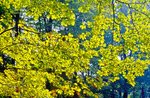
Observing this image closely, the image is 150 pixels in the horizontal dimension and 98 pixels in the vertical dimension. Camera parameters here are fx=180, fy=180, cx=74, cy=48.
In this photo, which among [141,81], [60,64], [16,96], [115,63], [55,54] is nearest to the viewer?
[55,54]

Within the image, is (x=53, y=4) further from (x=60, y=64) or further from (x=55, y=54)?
(x=60, y=64)

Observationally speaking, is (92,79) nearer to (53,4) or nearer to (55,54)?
(55,54)

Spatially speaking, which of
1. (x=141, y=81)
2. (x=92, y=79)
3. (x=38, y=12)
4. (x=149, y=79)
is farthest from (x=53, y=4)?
(x=149, y=79)

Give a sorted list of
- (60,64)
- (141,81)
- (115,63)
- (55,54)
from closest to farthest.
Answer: (55,54)
(60,64)
(115,63)
(141,81)

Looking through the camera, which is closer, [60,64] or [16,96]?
[60,64]

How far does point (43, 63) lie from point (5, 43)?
1.59 m

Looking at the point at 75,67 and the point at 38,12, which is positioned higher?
the point at 38,12

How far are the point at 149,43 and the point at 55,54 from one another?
3193 mm

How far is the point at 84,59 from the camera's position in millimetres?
5680

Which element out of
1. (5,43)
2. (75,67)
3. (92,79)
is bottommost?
(92,79)

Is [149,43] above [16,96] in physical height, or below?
above

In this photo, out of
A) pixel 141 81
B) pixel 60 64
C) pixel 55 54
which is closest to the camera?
pixel 55 54

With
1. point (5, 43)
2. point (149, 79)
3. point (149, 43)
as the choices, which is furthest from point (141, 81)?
point (5, 43)

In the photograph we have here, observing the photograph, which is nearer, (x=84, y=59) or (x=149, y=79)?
(x=84, y=59)
